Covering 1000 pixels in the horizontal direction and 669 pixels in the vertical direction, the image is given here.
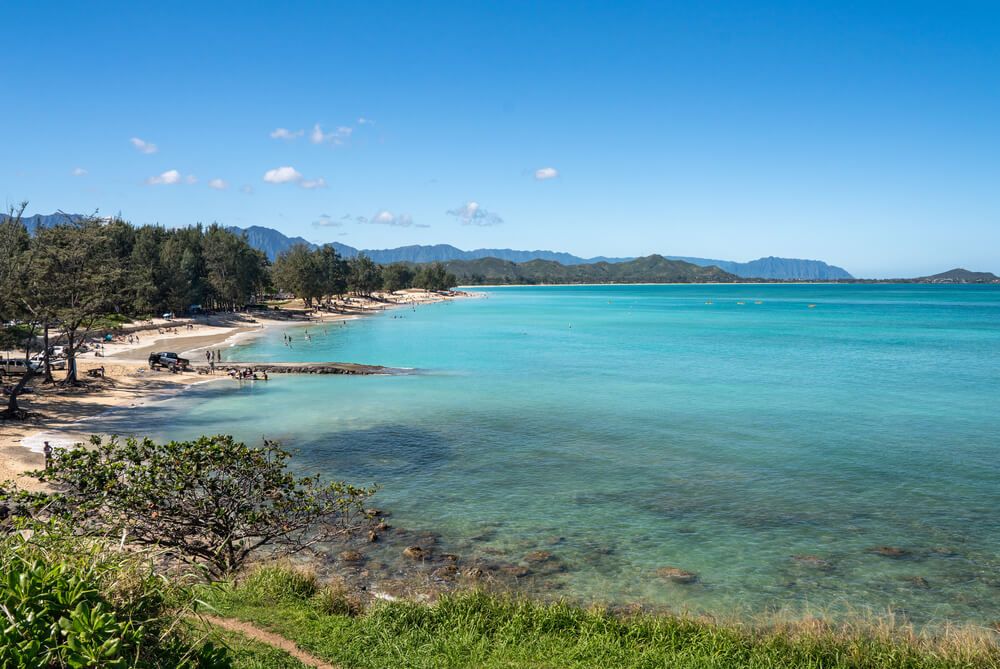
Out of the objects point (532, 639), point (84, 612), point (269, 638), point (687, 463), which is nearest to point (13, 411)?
point (269, 638)

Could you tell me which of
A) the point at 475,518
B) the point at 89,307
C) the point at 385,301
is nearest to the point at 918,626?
the point at 475,518

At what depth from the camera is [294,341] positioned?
291 feet

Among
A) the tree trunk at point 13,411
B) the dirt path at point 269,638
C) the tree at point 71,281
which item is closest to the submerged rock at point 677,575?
the dirt path at point 269,638

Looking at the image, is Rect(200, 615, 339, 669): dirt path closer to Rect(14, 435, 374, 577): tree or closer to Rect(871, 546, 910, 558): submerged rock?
Rect(14, 435, 374, 577): tree

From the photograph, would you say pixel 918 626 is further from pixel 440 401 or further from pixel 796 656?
pixel 440 401

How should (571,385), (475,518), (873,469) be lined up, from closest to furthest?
(475,518) < (873,469) < (571,385)

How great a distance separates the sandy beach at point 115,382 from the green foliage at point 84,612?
20973 millimetres

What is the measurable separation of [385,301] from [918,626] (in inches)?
7175

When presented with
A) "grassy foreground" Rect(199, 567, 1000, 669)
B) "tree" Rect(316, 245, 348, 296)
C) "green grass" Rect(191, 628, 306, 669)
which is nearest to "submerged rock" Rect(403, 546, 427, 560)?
"grassy foreground" Rect(199, 567, 1000, 669)

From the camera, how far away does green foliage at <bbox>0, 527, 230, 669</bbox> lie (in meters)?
5.41

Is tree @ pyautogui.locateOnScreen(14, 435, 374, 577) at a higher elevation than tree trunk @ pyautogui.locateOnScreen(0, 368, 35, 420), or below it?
higher

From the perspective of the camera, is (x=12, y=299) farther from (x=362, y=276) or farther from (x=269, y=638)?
(x=362, y=276)

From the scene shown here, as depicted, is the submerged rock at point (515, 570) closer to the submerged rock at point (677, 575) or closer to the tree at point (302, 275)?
the submerged rock at point (677, 575)

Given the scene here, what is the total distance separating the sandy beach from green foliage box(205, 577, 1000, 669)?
1747 cm
